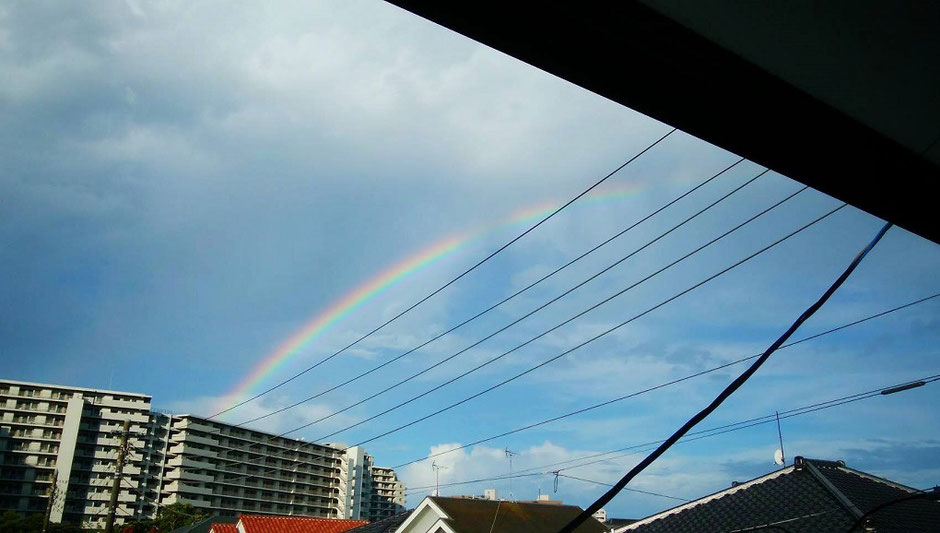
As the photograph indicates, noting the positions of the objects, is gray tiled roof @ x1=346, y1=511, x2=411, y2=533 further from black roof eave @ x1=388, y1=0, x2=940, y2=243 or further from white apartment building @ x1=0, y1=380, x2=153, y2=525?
white apartment building @ x1=0, y1=380, x2=153, y2=525

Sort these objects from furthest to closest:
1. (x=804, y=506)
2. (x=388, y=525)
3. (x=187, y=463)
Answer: (x=187, y=463)
(x=388, y=525)
(x=804, y=506)

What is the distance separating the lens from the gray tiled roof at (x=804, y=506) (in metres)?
11.7

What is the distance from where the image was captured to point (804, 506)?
12445 mm

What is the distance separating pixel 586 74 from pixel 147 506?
287ft

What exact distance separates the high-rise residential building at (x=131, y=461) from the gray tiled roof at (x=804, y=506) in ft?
181

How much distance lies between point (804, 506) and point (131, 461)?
6577cm

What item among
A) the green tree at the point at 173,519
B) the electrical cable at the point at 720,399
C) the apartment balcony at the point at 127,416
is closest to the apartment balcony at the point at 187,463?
the apartment balcony at the point at 127,416

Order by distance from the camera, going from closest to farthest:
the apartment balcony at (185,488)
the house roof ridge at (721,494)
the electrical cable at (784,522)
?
1. the electrical cable at (784,522)
2. the house roof ridge at (721,494)
3. the apartment balcony at (185,488)

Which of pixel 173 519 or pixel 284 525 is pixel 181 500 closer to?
pixel 173 519

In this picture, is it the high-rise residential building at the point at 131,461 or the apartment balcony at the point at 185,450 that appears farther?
the apartment balcony at the point at 185,450

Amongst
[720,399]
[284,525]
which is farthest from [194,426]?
[720,399]

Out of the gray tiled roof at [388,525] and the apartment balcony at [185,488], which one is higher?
the apartment balcony at [185,488]

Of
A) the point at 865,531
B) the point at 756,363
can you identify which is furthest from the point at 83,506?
the point at 756,363

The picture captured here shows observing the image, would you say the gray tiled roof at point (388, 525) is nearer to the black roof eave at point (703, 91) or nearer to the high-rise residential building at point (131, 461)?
the black roof eave at point (703, 91)
